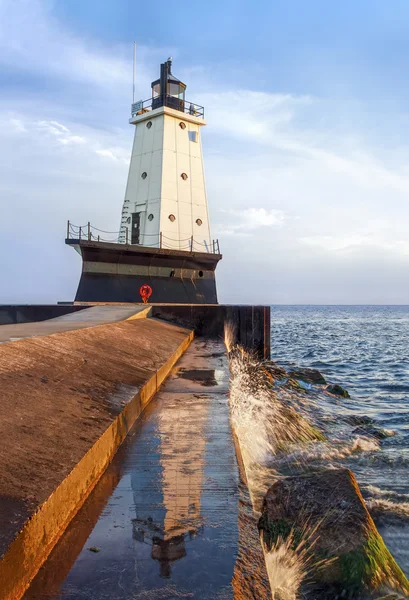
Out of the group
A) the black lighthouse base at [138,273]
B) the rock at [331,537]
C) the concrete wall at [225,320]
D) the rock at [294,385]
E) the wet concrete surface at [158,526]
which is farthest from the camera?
the black lighthouse base at [138,273]

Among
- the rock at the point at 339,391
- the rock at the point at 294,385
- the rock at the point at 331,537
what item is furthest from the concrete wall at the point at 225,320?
the rock at the point at 331,537

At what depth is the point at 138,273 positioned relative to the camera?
20.4 m

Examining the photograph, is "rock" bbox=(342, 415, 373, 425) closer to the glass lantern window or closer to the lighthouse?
the lighthouse

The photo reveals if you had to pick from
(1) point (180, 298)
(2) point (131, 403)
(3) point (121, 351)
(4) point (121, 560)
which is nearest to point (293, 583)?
(4) point (121, 560)

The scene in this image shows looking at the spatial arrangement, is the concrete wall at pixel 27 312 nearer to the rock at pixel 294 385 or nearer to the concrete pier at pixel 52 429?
the rock at pixel 294 385

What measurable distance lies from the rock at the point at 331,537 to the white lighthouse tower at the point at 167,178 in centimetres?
1856

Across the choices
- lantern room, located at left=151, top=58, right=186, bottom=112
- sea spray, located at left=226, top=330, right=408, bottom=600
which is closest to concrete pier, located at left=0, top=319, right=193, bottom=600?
sea spray, located at left=226, top=330, right=408, bottom=600

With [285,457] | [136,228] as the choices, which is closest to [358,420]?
[285,457]

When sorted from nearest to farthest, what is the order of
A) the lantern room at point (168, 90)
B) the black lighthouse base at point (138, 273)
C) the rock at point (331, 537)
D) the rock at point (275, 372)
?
1. the rock at point (331, 537)
2. the rock at point (275, 372)
3. the black lighthouse base at point (138, 273)
4. the lantern room at point (168, 90)

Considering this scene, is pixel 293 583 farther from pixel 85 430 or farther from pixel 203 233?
pixel 203 233

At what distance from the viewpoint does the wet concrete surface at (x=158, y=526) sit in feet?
6.89

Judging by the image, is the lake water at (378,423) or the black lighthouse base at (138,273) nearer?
the lake water at (378,423)

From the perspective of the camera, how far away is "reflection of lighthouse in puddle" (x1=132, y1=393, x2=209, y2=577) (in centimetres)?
250

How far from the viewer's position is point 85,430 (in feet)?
11.0
